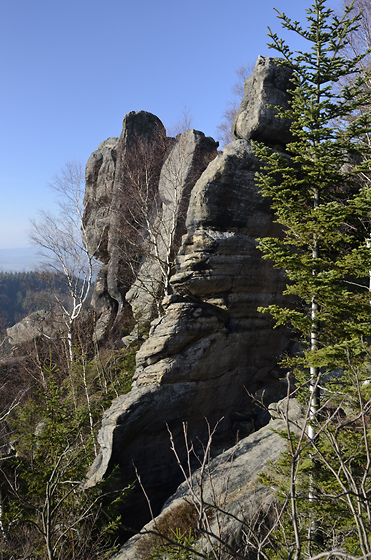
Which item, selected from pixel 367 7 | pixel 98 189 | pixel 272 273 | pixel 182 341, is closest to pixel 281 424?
pixel 182 341

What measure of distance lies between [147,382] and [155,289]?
8.53 metres

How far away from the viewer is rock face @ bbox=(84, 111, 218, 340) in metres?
21.0

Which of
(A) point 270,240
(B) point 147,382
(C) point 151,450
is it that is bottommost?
(C) point 151,450

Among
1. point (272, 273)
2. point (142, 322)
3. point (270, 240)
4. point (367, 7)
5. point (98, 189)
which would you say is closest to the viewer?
point (270, 240)

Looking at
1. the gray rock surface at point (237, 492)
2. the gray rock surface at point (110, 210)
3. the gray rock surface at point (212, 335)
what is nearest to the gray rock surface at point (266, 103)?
the gray rock surface at point (212, 335)

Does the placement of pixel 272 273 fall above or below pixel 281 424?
above

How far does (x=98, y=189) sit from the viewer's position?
1164 inches

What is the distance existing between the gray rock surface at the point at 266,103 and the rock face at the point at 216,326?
1.7 inches

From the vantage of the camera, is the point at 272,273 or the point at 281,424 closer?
the point at 281,424

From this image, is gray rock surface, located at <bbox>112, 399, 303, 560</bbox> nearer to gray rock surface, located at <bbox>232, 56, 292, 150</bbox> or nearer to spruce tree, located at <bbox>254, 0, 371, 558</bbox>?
spruce tree, located at <bbox>254, 0, 371, 558</bbox>

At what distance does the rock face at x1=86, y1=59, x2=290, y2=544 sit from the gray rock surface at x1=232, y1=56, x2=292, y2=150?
0.04 metres

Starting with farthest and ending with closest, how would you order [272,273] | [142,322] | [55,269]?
[55,269] → [142,322] → [272,273]

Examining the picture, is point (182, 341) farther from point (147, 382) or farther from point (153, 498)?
point (153, 498)

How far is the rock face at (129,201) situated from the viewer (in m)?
21.0
